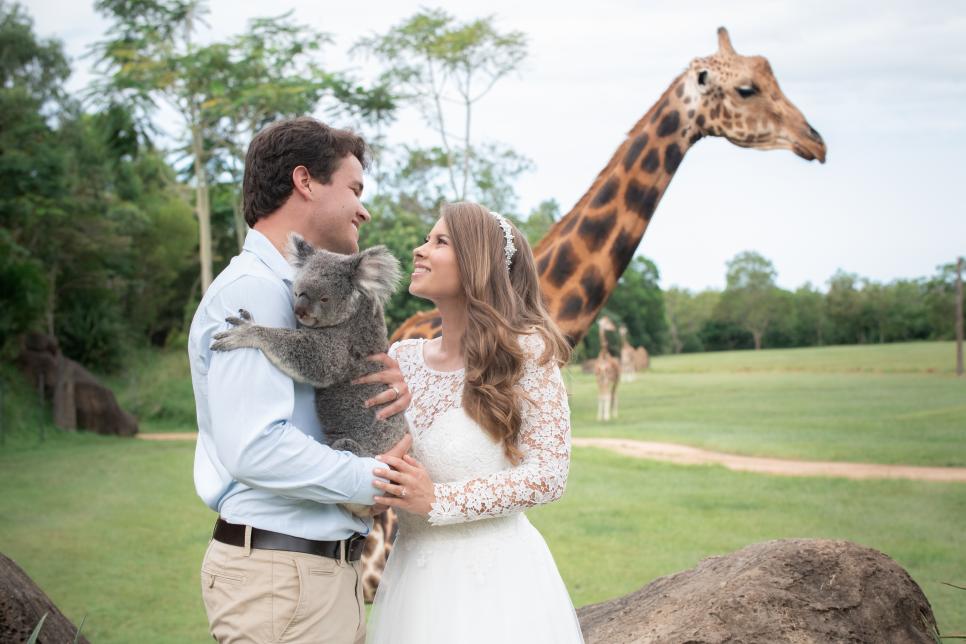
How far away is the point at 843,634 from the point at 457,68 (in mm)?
17034

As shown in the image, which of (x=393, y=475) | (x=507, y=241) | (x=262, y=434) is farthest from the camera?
(x=507, y=241)

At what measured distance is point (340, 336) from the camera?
7.01ft

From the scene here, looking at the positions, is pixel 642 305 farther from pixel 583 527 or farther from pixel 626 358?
pixel 583 527

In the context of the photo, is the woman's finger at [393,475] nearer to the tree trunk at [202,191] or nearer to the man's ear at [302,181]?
the man's ear at [302,181]

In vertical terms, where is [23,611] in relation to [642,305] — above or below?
below

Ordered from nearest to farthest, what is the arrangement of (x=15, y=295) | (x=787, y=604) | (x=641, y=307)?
(x=787, y=604) < (x=15, y=295) < (x=641, y=307)

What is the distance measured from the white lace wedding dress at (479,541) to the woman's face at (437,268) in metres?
0.26

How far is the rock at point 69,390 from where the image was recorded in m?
13.2

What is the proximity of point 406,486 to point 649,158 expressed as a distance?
11.7 ft

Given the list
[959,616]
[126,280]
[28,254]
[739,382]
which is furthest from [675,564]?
[126,280]

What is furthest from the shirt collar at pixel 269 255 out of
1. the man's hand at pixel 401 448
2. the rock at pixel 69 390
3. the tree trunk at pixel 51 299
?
the tree trunk at pixel 51 299

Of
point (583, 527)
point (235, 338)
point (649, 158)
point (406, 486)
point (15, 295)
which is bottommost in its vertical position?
point (583, 527)

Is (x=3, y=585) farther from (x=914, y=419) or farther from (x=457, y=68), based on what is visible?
(x=457, y=68)

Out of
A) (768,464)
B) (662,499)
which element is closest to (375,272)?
(662,499)
